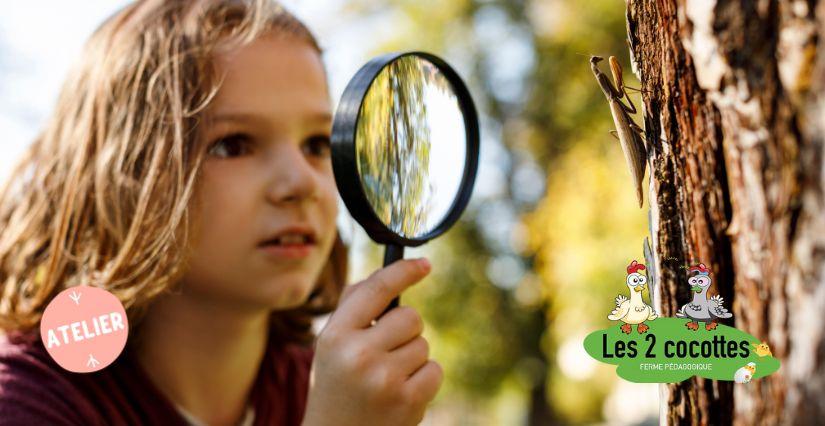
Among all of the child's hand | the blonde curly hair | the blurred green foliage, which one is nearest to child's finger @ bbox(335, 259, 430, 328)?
the child's hand

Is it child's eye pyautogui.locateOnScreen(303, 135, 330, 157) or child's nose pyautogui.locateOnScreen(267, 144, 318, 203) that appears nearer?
child's nose pyautogui.locateOnScreen(267, 144, 318, 203)

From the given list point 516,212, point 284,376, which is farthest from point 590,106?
point 284,376

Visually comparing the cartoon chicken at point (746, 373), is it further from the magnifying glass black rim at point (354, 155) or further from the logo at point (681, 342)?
the magnifying glass black rim at point (354, 155)

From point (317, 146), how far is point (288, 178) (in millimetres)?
192

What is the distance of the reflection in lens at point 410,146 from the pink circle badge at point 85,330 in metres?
0.67

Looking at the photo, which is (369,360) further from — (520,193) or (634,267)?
(520,193)

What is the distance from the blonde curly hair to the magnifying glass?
0.44 meters

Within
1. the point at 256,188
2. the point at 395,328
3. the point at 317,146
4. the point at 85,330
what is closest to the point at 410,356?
the point at 395,328

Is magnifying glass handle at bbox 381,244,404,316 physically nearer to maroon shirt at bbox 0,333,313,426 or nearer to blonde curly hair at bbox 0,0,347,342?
blonde curly hair at bbox 0,0,347,342

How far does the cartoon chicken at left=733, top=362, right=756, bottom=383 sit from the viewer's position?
0.72 meters

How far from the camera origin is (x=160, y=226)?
1466 mm

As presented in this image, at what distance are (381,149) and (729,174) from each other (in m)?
0.61

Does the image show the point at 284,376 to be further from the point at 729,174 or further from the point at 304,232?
the point at 729,174

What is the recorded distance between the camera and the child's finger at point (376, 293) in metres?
1.19
